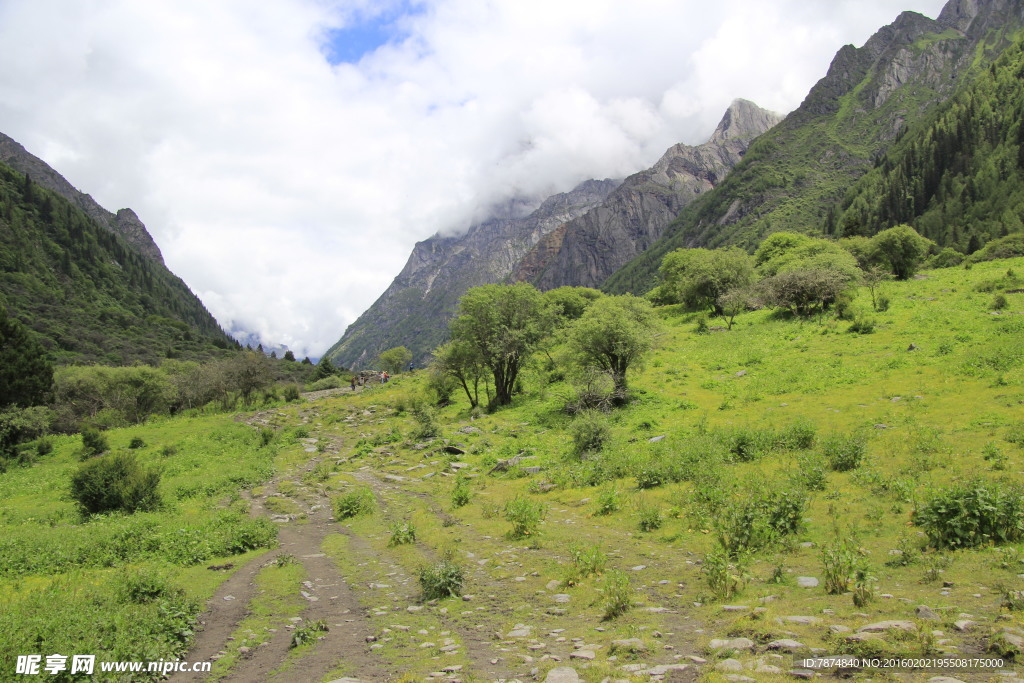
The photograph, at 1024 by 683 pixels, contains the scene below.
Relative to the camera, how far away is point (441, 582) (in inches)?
421

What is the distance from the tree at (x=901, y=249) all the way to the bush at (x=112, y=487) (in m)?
78.2

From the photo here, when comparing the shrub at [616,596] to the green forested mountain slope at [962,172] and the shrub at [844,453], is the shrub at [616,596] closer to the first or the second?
the shrub at [844,453]

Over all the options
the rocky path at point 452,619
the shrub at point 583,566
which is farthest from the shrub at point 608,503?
the shrub at point 583,566

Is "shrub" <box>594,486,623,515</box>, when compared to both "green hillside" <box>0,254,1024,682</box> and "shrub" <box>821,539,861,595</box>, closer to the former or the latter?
"green hillside" <box>0,254,1024,682</box>

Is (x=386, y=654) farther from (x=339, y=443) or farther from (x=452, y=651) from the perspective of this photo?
(x=339, y=443)

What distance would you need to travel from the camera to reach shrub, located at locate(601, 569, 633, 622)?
8.62 m

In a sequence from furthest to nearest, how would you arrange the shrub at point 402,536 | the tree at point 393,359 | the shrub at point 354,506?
the tree at point 393,359 → the shrub at point 354,506 → the shrub at point 402,536

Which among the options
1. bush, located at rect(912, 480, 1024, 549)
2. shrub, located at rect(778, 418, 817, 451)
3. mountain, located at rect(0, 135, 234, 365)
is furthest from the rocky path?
mountain, located at rect(0, 135, 234, 365)

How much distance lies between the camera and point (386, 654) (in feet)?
26.2

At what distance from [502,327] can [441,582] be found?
98.7 ft

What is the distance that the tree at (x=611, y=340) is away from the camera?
1305 inches

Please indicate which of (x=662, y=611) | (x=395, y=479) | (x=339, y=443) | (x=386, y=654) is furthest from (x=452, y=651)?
(x=339, y=443)

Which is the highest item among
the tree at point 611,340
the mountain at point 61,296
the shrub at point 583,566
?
the mountain at point 61,296

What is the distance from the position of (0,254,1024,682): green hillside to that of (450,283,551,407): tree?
11407 mm
